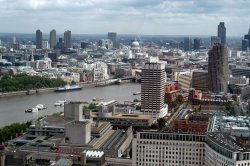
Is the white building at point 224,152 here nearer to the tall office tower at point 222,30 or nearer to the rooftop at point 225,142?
the rooftop at point 225,142

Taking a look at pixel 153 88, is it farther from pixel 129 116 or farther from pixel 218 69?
pixel 218 69

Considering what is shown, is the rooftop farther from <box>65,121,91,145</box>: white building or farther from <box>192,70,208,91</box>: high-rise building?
<box>192,70,208,91</box>: high-rise building

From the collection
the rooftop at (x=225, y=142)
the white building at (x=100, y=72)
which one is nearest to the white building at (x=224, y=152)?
the rooftop at (x=225, y=142)

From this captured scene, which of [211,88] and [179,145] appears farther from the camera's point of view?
[211,88]

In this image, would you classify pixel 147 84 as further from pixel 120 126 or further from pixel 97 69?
pixel 97 69

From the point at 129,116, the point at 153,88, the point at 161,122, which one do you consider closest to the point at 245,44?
the point at 153,88

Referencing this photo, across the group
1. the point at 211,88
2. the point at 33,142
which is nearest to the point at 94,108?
the point at 33,142
